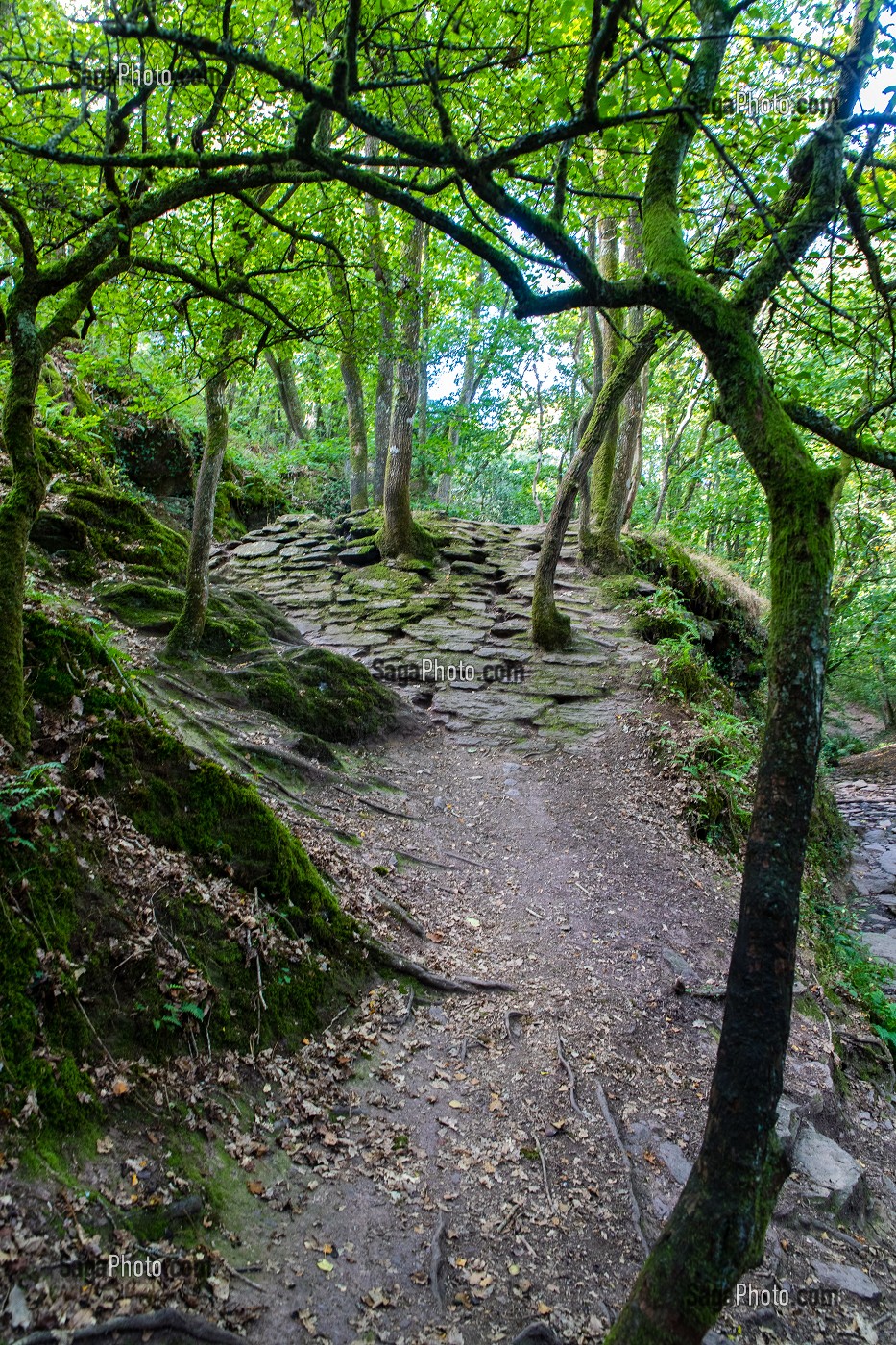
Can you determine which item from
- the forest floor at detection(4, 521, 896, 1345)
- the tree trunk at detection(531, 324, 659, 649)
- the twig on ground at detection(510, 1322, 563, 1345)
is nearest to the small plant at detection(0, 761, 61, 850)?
the forest floor at detection(4, 521, 896, 1345)

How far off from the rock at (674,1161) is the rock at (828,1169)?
75 cm

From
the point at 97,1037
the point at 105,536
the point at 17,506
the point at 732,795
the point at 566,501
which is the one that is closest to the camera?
the point at 97,1037

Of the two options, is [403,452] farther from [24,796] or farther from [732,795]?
[24,796]

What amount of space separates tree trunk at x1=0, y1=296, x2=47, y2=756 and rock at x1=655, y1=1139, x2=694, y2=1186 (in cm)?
413

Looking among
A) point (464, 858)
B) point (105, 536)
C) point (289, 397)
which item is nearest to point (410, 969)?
point (464, 858)

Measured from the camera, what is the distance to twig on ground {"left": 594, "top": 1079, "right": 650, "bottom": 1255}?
3.44 meters

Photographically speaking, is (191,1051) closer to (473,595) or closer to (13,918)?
(13,918)

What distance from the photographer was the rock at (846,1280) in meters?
3.39

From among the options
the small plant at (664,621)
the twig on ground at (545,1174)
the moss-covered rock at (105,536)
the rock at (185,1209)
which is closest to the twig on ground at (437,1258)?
the twig on ground at (545,1174)

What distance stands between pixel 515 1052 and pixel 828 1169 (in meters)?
1.93

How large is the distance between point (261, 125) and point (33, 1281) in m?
8.37

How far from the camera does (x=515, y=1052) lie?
15.1ft

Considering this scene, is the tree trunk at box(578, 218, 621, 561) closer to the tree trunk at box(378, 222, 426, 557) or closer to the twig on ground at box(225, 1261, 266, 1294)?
the tree trunk at box(378, 222, 426, 557)

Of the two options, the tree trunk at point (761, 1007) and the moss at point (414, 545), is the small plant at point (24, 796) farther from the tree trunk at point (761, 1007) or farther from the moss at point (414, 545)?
the moss at point (414, 545)
